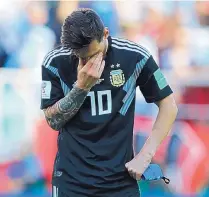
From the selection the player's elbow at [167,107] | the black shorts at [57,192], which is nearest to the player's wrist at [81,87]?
the player's elbow at [167,107]

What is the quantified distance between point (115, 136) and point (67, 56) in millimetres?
399

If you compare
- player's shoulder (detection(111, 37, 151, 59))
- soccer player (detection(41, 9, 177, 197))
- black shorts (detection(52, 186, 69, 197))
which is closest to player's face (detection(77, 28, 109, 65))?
soccer player (detection(41, 9, 177, 197))

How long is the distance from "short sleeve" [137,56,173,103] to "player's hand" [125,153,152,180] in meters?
0.27

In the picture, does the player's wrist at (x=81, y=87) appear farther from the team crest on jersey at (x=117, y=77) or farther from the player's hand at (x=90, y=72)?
the team crest on jersey at (x=117, y=77)

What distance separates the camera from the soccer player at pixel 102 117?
2666 millimetres

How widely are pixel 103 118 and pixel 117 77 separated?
185 mm

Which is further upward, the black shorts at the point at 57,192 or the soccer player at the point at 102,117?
the soccer player at the point at 102,117

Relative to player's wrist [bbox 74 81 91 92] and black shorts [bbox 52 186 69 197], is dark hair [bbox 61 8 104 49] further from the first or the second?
black shorts [bbox 52 186 69 197]

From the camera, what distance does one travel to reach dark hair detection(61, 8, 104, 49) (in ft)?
8.14

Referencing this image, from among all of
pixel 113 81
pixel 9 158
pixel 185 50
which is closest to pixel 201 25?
pixel 185 50

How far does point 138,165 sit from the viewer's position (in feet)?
8.77

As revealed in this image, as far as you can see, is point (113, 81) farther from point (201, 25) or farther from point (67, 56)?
point (201, 25)

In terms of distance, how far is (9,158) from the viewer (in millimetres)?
4977

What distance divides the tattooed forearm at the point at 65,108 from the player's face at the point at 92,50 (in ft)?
0.43
